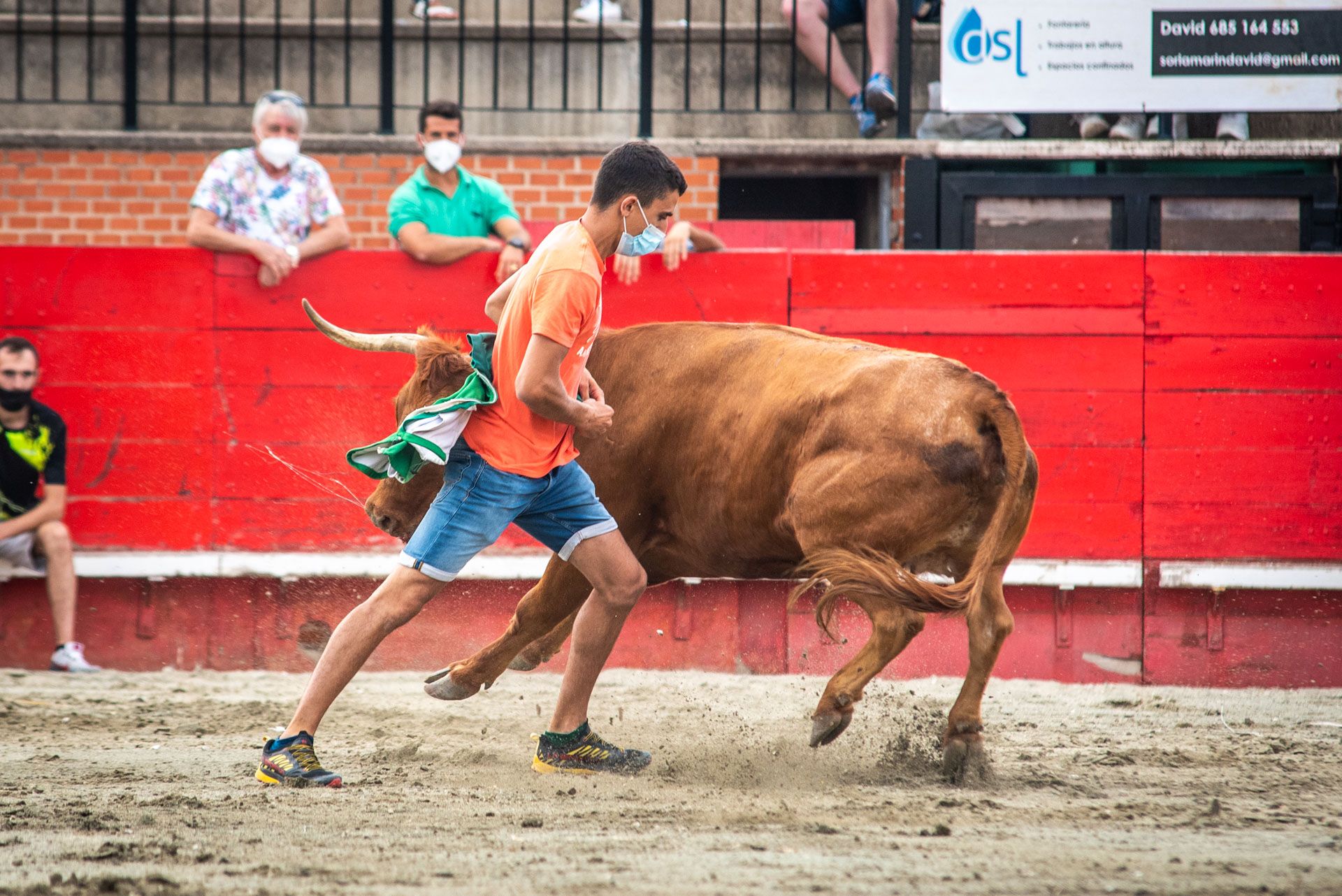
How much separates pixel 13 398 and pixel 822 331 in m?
3.25

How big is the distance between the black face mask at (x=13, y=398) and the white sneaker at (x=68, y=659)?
3.16 feet

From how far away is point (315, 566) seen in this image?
5.86 metres

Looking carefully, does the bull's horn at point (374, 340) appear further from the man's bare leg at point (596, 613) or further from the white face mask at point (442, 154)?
the white face mask at point (442, 154)

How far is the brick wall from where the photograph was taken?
25.6 feet

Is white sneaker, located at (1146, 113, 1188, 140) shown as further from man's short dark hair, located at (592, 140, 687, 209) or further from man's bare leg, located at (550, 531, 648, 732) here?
man's bare leg, located at (550, 531, 648, 732)

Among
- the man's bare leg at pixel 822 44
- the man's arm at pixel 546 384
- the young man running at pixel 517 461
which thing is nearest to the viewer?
the man's arm at pixel 546 384

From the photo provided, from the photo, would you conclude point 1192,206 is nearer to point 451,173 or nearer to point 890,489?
point 451,173

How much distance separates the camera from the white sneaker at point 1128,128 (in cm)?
766

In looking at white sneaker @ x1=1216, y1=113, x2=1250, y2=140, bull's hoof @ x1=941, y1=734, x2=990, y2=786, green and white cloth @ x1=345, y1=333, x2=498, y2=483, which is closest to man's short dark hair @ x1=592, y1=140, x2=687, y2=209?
green and white cloth @ x1=345, y1=333, x2=498, y2=483

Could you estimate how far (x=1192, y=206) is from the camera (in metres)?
7.73

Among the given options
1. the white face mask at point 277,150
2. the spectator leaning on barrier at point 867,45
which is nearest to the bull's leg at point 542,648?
the white face mask at point 277,150

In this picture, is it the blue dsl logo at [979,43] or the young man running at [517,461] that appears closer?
the young man running at [517,461]

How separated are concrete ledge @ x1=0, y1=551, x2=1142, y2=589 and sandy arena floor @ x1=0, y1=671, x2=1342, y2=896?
453 mm

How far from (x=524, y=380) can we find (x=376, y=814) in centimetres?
109
